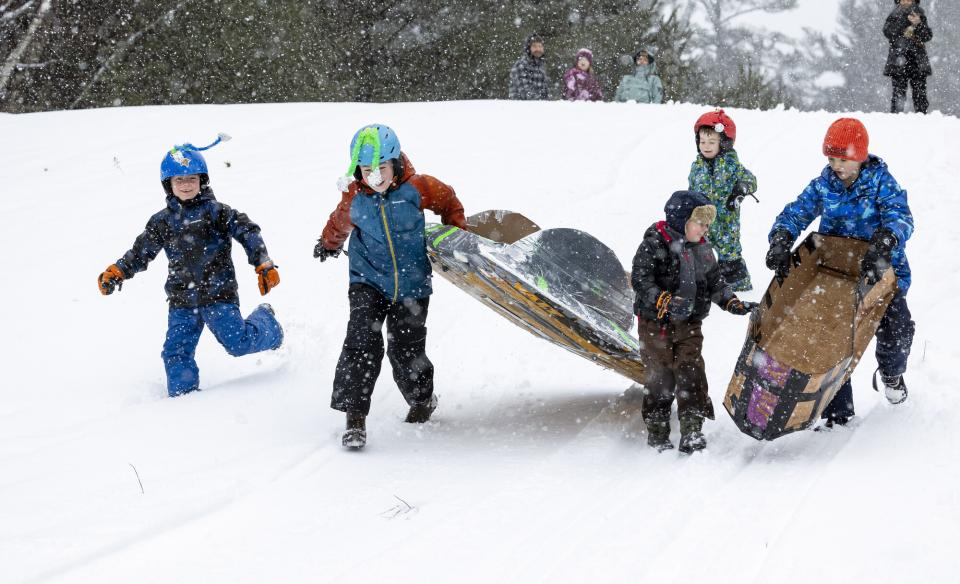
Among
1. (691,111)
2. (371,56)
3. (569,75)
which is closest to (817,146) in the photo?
(691,111)

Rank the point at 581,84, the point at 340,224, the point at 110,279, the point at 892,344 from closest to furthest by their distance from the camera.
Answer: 1. the point at 892,344
2. the point at 340,224
3. the point at 110,279
4. the point at 581,84

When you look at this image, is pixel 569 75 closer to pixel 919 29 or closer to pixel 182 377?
pixel 919 29

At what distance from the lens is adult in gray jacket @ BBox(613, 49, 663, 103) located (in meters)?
15.9

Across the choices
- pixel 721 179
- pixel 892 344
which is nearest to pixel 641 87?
pixel 721 179

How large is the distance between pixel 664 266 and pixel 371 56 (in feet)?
53.2

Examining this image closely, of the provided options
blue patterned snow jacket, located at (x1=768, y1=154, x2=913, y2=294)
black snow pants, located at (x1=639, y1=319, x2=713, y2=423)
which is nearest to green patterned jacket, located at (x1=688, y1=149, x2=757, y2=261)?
blue patterned snow jacket, located at (x1=768, y1=154, x2=913, y2=294)

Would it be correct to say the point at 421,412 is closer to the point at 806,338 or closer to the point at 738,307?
the point at 738,307

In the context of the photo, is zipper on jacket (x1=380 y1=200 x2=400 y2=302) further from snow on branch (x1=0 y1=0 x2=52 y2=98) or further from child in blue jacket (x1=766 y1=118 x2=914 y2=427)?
snow on branch (x1=0 y1=0 x2=52 y2=98)

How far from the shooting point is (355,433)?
16.0 ft

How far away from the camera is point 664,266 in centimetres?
465

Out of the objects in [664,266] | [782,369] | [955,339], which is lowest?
[955,339]

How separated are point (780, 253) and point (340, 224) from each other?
2292mm

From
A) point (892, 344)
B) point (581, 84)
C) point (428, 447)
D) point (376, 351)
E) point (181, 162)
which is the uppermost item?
point (181, 162)

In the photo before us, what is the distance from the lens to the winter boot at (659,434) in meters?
4.62
